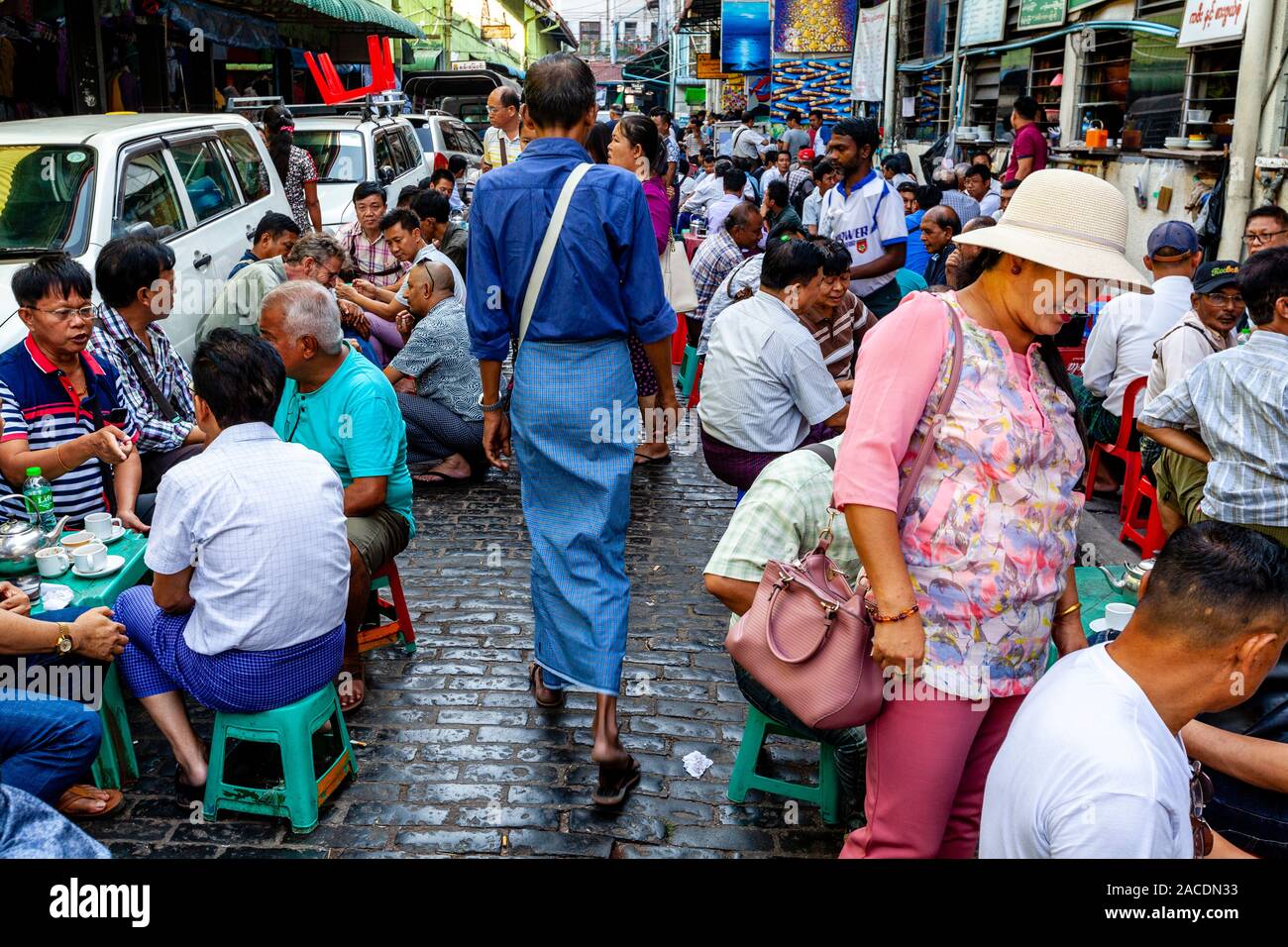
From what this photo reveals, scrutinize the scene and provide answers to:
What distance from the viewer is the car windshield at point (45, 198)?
6.10 metres

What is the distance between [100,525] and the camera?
3775 millimetres

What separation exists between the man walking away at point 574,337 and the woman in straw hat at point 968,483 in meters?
1.23

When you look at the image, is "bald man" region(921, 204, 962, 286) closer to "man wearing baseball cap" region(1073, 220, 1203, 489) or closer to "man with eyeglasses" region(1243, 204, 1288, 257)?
"man wearing baseball cap" region(1073, 220, 1203, 489)

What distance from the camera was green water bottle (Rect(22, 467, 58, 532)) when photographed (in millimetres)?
3783

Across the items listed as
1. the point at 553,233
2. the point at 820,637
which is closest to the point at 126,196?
the point at 553,233

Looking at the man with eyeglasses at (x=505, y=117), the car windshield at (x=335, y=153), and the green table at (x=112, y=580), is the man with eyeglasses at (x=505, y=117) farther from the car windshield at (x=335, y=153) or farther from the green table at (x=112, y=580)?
Answer: the green table at (x=112, y=580)

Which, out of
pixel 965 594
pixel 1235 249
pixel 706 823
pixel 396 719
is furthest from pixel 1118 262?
pixel 1235 249

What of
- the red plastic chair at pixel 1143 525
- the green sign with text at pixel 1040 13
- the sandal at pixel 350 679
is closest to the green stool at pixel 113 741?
the sandal at pixel 350 679

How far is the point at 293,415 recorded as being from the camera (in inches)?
165

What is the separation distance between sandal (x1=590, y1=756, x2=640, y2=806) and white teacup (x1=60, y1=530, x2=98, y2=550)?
6.13 feet
